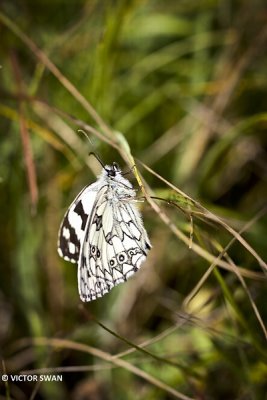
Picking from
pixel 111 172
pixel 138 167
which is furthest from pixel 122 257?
pixel 138 167

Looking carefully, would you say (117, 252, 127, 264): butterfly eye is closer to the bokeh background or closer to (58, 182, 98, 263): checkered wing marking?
(58, 182, 98, 263): checkered wing marking

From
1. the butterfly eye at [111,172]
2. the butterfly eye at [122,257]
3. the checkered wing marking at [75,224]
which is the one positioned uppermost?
the butterfly eye at [111,172]

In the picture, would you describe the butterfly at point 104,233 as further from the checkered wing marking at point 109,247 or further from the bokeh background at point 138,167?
the bokeh background at point 138,167

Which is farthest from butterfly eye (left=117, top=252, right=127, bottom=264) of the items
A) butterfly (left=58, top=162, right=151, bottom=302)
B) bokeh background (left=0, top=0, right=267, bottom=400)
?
bokeh background (left=0, top=0, right=267, bottom=400)

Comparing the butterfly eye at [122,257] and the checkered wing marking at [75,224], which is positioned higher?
the checkered wing marking at [75,224]

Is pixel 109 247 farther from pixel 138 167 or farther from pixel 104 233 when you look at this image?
pixel 138 167

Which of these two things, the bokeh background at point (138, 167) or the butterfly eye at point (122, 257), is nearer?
the butterfly eye at point (122, 257)

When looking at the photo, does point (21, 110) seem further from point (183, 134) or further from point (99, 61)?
point (183, 134)

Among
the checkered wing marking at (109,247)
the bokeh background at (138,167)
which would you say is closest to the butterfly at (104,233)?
the checkered wing marking at (109,247)

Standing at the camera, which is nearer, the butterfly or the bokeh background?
the butterfly
